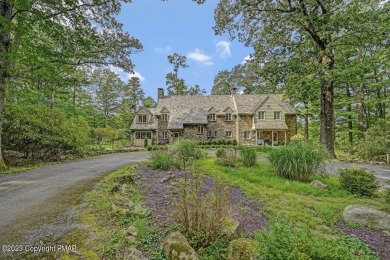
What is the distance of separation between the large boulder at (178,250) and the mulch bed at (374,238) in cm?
297

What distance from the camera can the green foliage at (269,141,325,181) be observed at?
7531 mm

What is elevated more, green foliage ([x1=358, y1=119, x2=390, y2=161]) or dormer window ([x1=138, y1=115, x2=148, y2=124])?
dormer window ([x1=138, y1=115, x2=148, y2=124])

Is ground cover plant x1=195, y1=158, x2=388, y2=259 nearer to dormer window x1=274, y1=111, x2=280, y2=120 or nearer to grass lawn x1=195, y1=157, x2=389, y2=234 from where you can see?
grass lawn x1=195, y1=157, x2=389, y2=234

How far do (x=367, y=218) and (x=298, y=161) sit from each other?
330 cm

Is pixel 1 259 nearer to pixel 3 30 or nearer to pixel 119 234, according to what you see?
pixel 119 234

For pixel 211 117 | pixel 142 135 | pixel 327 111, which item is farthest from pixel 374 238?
pixel 142 135

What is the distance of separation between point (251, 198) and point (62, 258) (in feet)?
14.1

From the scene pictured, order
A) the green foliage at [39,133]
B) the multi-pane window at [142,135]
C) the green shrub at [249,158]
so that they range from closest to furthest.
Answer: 1. the green shrub at [249,158]
2. the green foliage at [39,133]
3. the multi-pane window at [142,135]

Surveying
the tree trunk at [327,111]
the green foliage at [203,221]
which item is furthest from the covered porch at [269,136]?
the green foliage at [203,221]

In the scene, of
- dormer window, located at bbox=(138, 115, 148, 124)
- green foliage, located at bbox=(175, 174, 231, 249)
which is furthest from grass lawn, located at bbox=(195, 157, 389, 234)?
dormer window, located at bbox=(138, 115, 148, 124)

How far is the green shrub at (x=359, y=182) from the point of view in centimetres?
652

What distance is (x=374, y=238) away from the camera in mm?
3775

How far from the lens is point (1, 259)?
8.75ft

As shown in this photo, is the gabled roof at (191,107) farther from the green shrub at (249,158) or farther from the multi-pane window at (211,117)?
the green shrub at (249,158)
